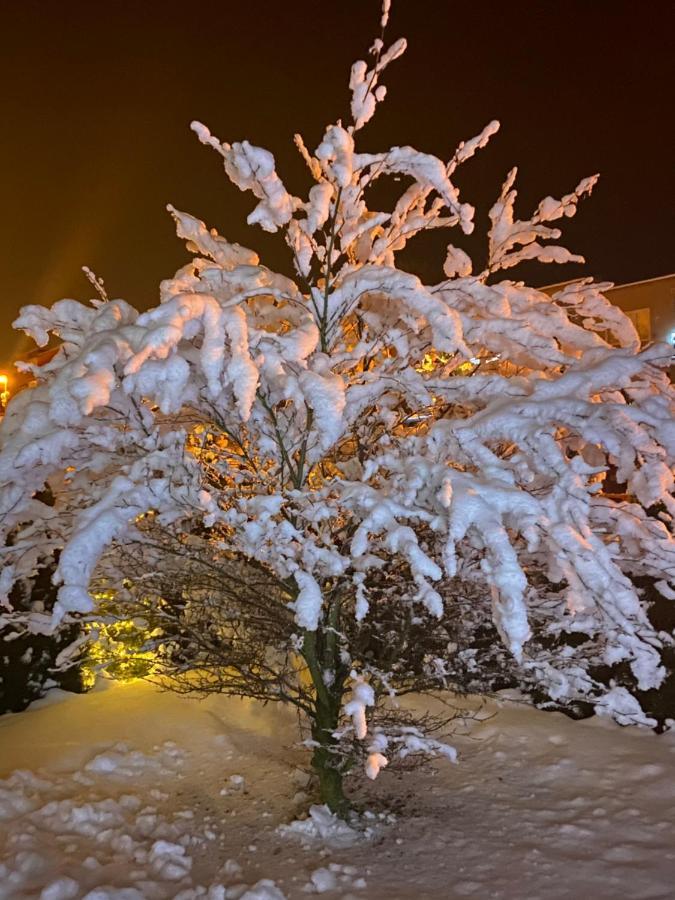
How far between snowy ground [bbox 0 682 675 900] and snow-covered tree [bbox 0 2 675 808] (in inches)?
25.0

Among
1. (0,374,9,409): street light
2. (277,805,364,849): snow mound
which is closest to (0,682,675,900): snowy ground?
(277,805,364,849): snow mound

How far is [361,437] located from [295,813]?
2453 millimetres

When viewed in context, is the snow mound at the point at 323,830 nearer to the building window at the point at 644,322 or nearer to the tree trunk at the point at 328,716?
the tree trunk at the point at 328,716

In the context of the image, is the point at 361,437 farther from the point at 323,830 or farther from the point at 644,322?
the point at 644,322

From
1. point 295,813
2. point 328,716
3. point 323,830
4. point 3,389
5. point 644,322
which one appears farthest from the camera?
point 644,322

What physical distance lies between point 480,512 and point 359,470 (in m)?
1.53

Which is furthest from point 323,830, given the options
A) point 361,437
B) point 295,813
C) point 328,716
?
point 361,437

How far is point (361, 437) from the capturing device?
462 cm

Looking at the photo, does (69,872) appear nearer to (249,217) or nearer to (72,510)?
(72,510)

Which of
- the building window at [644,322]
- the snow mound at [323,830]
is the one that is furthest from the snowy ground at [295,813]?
the building window at [644,322]

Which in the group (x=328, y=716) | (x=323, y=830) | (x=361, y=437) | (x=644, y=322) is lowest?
(x=323, y=830)

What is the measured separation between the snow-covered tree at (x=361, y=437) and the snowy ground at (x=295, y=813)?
636mm

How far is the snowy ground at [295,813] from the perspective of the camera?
3.86 m

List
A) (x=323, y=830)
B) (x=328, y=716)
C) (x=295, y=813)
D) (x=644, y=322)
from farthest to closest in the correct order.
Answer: (x=644, y=322), (x=295, y=813), (x=328, y=716), (x=323, y=830)
